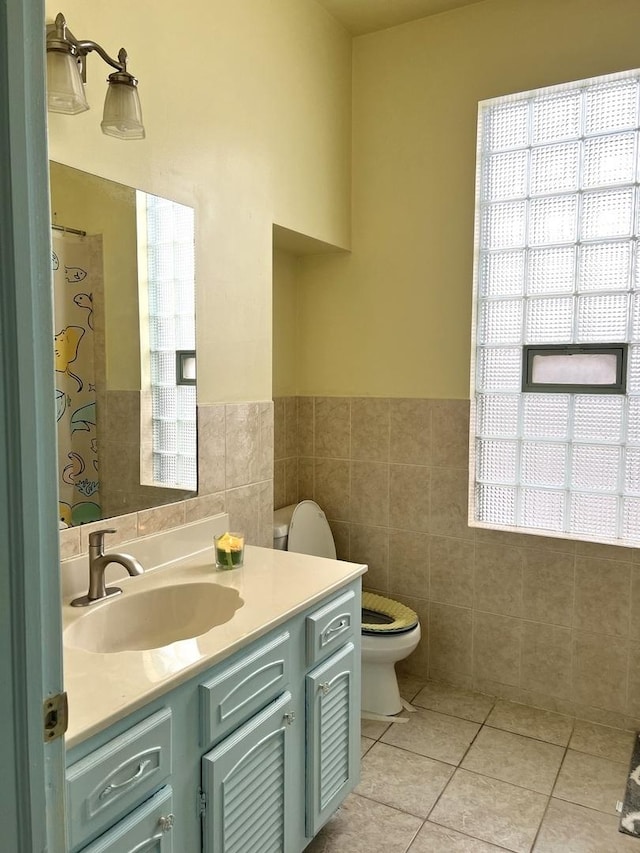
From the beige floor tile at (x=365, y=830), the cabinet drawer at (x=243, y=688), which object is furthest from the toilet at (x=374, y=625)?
the cabinet drawer at (x=243, y=688)

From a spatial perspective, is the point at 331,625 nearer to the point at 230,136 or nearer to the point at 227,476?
the point at 227,476

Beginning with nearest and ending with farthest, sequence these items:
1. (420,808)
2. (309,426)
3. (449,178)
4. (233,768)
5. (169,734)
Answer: (169,734) → (233,768) → (420,808) → (449,178) → (309,426)

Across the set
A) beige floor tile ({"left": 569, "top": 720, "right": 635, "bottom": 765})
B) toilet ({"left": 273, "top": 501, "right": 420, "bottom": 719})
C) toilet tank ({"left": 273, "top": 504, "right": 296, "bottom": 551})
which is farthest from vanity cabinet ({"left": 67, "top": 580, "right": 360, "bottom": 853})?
beige floor tile ({"left": 569, "top": 720, "right": 635, "bottom": 765})

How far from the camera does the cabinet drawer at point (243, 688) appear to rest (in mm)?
1412

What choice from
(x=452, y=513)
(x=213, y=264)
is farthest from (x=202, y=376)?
(x=452, y=513)

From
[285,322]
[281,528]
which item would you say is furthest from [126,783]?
[285,322]

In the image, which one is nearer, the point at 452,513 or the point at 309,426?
the point at 452,513

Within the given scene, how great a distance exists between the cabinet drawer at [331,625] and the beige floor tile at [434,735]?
2.72ft

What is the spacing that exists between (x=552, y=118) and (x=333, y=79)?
100cm

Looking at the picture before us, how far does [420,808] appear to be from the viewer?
2184mm

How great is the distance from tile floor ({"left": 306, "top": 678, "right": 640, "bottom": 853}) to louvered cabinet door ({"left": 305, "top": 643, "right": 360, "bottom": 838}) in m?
0.20

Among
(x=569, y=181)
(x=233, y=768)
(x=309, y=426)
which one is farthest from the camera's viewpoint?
(x=309, y=426)

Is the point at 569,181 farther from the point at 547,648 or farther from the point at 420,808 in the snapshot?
the point at 420,808

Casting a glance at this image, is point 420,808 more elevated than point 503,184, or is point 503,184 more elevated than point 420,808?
point 503,184
